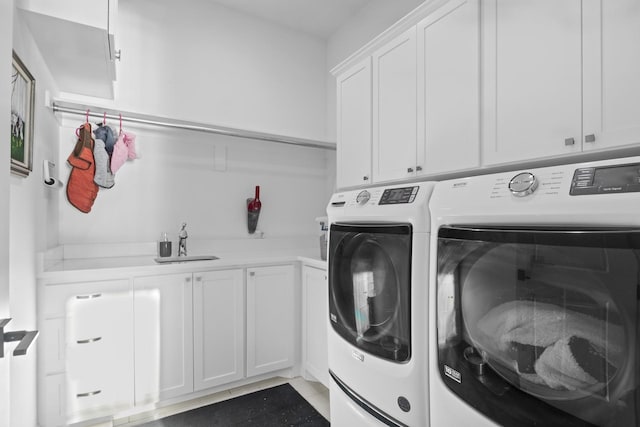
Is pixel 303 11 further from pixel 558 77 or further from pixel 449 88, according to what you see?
pixel 558 77

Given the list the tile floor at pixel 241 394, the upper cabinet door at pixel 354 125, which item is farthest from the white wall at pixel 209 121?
the tile floor at pixel 241 394

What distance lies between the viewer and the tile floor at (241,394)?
2.16 metres

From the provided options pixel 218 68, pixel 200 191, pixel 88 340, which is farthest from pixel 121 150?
pixel 88 340

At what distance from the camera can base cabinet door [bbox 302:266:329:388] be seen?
7.84 feet

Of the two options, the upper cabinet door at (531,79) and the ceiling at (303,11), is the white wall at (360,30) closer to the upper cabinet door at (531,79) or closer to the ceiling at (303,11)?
the ceiling at (303,11)

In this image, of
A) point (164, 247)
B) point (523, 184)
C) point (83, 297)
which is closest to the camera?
point (523, 184)

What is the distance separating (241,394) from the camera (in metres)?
2.45

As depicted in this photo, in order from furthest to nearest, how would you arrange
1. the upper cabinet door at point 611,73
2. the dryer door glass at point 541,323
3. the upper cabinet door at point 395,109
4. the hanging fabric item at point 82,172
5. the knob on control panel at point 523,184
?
the hanging fabric item at point 82,172 → the upper cabinet door at point 395,109 → the upper cabinet door at point 611,73 → the knob on control panel at point 523,184 → the dryer door glass at point 541,323

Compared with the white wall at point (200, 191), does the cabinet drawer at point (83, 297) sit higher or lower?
lower

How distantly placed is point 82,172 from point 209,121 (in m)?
1.05

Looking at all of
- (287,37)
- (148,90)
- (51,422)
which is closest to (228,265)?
(51,422)

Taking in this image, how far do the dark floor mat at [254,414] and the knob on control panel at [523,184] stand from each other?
1888 millimetres

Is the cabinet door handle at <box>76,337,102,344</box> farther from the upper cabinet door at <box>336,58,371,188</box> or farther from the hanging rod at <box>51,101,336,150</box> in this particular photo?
the upper cabinet door at <box>336,58,371,188</box>

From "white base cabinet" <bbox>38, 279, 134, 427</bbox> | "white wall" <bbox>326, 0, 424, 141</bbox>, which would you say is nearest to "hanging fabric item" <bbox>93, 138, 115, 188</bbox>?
"white base cabinet" <bbox>38, 279, 134, 427</bbox>
